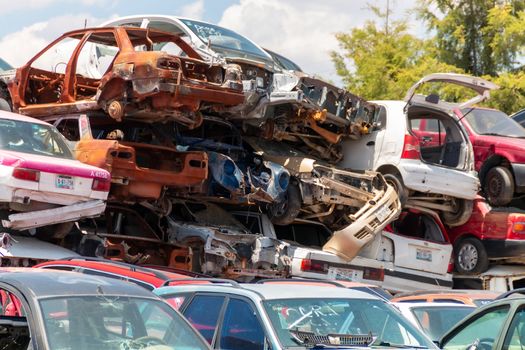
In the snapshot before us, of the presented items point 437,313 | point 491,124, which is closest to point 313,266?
point 437,313

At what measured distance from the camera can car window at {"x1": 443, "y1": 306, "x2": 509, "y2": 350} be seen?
6.92m

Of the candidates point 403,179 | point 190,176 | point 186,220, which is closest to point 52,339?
point 190,176

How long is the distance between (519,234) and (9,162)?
7581 mm

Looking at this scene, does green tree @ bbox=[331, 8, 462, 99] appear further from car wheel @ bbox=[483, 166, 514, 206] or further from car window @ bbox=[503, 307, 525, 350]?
car window @ bbox=[503, 307, 525, 350]

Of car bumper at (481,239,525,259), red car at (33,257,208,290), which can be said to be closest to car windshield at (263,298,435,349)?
red car at (33,257,208,290)

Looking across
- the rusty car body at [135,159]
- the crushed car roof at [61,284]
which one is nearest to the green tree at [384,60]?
the rusty car body at [135,159]

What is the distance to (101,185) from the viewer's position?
11422 millimetres

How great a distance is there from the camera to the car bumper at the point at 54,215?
36.3 feet

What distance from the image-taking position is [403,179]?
1384 cm

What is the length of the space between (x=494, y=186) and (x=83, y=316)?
10.6 meters

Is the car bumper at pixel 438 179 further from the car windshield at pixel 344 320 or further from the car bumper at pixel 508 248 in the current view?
the car windshield at pixel 344 320

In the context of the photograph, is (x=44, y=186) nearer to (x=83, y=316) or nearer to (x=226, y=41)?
(x=226, y=41)

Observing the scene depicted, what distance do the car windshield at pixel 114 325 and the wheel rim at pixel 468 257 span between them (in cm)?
937

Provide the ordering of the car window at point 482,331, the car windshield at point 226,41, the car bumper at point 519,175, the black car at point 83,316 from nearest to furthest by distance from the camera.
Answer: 1. the black car at point 83,316
2. the car window at point 482,331
3. the car windshield at point 226,41
4. the car bumper at point 519,175
